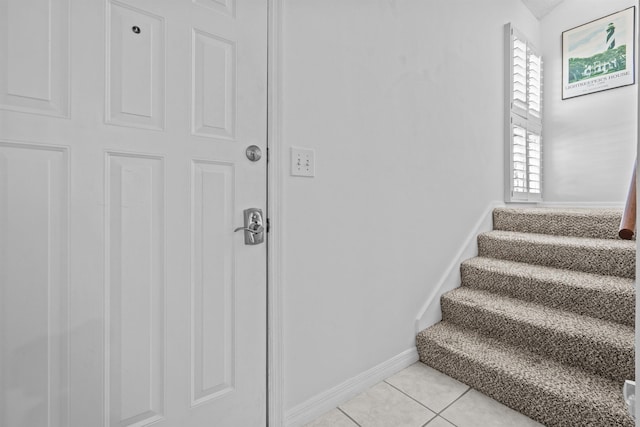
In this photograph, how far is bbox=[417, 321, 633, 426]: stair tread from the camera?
1114 mm

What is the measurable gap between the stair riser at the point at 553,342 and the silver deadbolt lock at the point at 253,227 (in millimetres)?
1409

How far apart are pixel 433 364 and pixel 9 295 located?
1849 millimetres

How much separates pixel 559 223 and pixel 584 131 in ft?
5.24

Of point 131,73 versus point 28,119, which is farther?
point 131,73

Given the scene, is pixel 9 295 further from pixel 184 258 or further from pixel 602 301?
pixel 602 301

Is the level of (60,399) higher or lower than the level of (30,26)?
lower

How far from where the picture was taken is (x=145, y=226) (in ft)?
2.97

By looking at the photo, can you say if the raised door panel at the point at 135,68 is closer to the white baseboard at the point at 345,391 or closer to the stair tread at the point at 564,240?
the white baseboard at the point at 345,391

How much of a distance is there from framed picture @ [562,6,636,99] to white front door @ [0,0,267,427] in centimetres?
354

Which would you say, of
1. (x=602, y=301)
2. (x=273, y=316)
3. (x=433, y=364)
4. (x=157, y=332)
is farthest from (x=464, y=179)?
(x=157, y=332)

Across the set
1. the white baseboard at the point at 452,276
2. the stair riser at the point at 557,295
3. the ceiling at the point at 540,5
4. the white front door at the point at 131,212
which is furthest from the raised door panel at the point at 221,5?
the ceiling at the point at 540,5

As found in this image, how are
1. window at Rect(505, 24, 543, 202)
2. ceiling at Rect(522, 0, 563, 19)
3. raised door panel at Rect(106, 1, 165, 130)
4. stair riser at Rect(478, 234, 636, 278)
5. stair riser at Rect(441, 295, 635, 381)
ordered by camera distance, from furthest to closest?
ceiling at Rect(522, 0, 563, 19) < window at Rect(505, 24, 543, 202) < stair riser at Rect(478, 234, 636, 278) < stair riser at Rect(441, 295, 635, 381) < raised door panel at Rect(106, 1, 165, 130)

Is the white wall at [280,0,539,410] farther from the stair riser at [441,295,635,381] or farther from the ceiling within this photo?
the ceiling

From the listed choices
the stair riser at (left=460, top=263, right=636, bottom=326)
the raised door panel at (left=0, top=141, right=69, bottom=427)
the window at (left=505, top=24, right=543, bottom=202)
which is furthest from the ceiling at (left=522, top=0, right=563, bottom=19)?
the raised door panel at (left=0, top=141, right=69, bottom=427)
